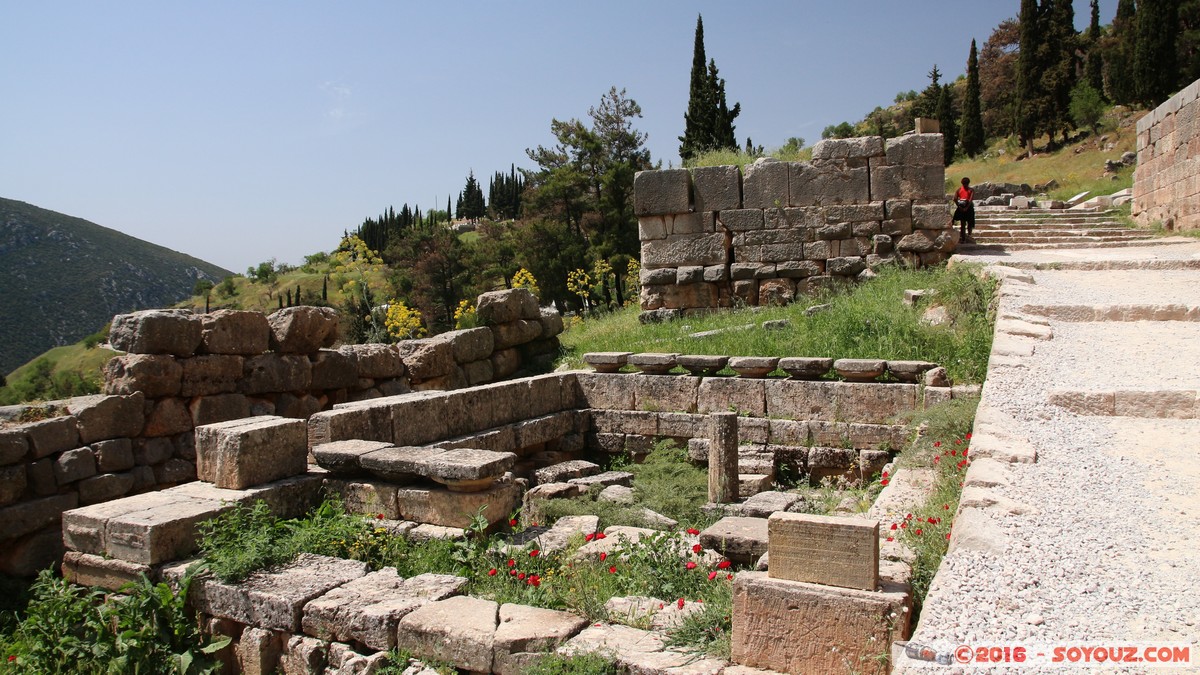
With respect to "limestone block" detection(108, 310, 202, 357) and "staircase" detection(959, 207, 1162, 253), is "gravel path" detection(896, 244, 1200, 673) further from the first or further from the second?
"staircase" detection(959, 207, 1162, 253)

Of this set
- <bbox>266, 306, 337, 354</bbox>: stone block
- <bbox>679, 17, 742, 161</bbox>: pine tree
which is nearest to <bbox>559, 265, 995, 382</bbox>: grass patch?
<bbox>266, 306, 337, 354</bbox>: stone block

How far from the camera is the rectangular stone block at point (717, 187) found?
45.2 feet

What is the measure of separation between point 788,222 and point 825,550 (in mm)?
10666

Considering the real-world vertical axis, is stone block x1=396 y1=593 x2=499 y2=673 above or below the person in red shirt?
below

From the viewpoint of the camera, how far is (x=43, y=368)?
80.6 ft

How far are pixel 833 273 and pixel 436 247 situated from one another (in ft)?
93.2

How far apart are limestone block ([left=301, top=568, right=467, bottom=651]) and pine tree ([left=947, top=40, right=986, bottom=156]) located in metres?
40.5

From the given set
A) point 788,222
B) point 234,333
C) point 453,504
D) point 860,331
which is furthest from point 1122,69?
point 453,504

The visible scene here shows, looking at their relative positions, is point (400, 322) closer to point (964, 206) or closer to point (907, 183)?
point (907, 183)

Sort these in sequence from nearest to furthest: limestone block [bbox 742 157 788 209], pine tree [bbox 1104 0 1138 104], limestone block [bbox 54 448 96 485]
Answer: limestone block [bbox 54 448 96 485] < limestone block [bbox 742 157 788 209] < pine tree [bbox 1104 0 1138 104]

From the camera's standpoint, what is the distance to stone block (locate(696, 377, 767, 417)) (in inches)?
385

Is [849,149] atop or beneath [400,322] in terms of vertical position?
atop

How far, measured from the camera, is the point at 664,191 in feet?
45.9

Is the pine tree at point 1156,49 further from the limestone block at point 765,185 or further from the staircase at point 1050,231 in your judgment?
the limestone block at point 765,185
